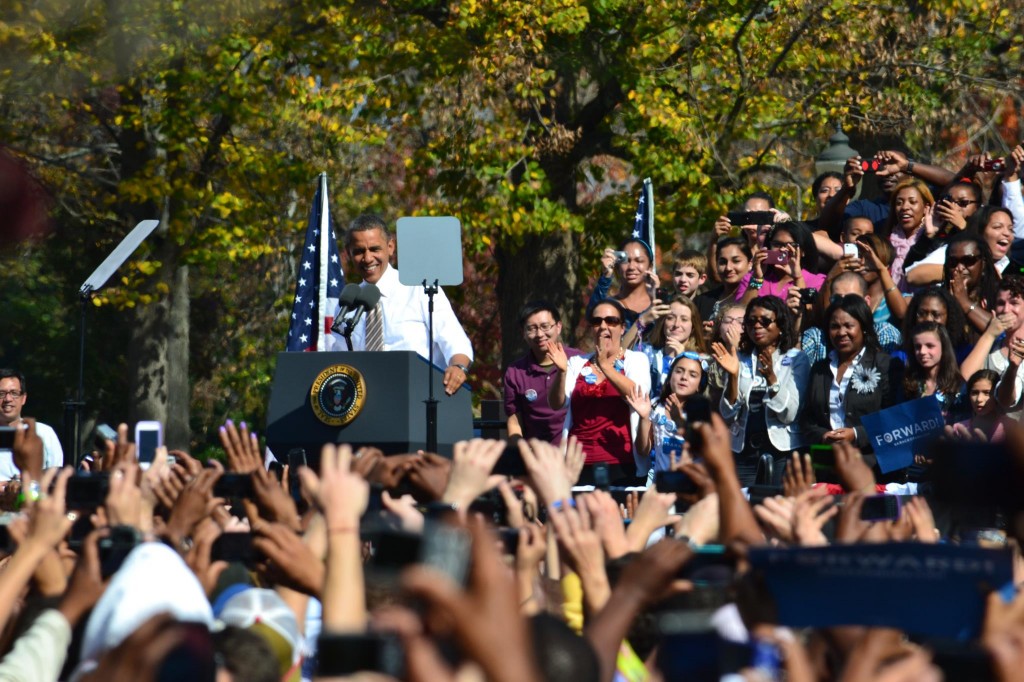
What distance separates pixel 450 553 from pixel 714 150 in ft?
46.9

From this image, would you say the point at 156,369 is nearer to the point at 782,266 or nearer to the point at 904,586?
the point at 782,266

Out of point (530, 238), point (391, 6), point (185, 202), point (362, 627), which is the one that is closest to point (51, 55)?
point (185, 202)

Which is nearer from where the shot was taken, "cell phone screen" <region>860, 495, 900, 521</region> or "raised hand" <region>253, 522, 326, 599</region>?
"raised hand" <region>253, 522, 326, 599</region>

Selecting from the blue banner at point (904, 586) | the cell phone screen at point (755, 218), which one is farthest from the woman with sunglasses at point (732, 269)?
the blue banner at point (904, 586)

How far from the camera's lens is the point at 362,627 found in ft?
10.2

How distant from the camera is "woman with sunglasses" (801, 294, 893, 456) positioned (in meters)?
7.61

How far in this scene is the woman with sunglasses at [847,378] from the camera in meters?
7.61

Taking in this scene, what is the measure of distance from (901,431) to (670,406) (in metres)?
1.53

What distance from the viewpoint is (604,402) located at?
8289mm

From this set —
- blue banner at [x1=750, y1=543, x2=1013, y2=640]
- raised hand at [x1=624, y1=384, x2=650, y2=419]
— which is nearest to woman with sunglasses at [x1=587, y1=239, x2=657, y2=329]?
raised hand at [x1=624, y1=384, x2=650, y2=419]

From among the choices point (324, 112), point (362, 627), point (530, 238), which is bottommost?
point (362, 627)

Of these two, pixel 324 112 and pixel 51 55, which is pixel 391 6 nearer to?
pixel 324 112

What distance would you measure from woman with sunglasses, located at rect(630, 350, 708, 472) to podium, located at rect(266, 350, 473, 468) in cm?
92

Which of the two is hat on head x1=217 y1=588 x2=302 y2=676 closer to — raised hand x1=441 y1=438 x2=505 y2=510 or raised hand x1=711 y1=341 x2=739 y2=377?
raised hand x1=441 y1=438 x2=505 y2=510
